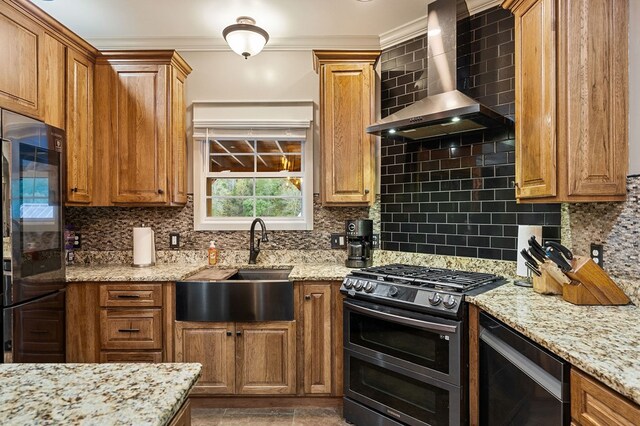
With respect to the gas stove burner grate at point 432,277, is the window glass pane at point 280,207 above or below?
above

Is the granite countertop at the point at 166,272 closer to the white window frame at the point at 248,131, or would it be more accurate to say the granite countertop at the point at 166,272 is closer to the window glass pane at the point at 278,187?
the white window frame at the point at 248,131

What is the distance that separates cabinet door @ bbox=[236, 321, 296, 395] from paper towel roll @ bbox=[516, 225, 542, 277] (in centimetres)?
150

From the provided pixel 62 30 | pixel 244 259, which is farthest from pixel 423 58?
pixel 62 30

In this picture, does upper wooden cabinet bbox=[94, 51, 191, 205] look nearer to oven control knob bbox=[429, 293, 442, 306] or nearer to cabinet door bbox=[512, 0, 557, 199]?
oven control knob bbox=[429, 293, 442, 306]

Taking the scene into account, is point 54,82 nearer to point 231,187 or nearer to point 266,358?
point 231,187

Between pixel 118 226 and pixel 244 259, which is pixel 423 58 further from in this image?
pixel 118 226

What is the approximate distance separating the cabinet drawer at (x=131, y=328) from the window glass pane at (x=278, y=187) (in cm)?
132

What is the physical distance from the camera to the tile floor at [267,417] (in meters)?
2.38

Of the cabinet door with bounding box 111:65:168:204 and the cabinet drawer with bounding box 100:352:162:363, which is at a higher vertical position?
the cabinet door with bounding box 111:65:168:204

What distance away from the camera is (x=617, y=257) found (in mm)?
1779

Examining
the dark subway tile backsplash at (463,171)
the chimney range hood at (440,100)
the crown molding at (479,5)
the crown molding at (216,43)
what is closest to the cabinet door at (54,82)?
the crown molding at (216,43)

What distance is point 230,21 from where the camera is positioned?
9.23 feet

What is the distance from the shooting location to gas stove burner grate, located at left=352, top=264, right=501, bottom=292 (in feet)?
6.60

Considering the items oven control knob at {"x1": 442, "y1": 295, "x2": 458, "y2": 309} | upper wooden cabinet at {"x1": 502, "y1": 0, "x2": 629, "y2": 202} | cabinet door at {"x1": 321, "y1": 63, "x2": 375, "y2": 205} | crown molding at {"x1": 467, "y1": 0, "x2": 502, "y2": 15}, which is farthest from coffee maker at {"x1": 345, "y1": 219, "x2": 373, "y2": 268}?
crown molding at {"x1": 467, "y1": 0, "x2": 502, "y2": 15}
